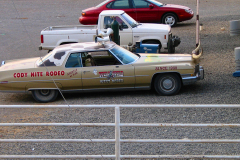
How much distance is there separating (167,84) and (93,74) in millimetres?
1690

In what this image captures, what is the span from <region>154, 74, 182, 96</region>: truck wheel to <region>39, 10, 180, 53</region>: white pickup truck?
139 inches

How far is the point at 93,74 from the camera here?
732cm

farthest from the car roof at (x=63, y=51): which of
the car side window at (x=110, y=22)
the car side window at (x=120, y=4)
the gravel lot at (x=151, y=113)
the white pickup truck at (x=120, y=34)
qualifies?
the car side window at (x=120, y=4)

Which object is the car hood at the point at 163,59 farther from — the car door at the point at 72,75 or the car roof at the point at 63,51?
the car door at the point at 72,75

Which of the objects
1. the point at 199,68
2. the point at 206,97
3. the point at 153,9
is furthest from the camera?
the point at 153,9

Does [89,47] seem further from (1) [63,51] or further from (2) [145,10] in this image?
(2) [145,10]

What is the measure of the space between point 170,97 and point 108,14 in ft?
15.6

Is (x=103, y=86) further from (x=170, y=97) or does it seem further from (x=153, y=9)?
(x=153, y=9)

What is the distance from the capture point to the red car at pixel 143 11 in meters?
14.9

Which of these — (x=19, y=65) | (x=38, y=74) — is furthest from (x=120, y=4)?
(x=38, y=74)

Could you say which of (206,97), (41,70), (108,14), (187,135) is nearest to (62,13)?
(108,14)

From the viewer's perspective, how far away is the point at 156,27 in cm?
1111

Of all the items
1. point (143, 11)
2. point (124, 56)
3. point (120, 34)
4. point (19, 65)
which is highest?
point (143, 11)

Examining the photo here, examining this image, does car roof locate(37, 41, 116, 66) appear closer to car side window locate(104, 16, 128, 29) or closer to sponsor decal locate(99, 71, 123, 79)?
sponsor decal locate(99, 71, 123, 79)
